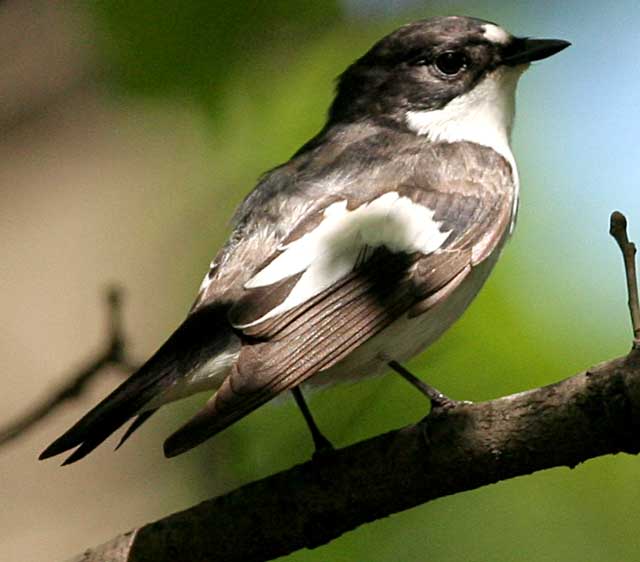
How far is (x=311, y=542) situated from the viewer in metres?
3.10

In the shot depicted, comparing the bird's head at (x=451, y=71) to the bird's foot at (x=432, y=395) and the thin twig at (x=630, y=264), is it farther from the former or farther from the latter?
the thin twig at (x=630, y=264)

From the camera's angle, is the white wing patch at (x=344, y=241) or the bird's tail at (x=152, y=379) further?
the white wing patch at (x=344, y=241)

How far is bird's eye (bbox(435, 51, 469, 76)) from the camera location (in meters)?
4.28

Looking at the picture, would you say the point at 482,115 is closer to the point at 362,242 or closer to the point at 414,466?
the point at 362,242

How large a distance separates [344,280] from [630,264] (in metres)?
0.89

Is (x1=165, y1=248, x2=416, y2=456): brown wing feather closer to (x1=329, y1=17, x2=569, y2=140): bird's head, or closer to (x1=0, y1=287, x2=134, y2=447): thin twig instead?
(x1=0, y1=287, x2=134, y2=447): thin twig

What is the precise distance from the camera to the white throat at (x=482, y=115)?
13.9 ft

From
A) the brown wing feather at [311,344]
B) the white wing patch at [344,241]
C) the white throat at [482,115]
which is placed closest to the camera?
the brown wing feather at [311,344]

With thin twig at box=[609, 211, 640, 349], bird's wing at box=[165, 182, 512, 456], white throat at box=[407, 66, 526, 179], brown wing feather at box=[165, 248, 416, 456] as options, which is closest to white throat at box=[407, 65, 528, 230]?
white throat at box=[407, 66, 526, 179]

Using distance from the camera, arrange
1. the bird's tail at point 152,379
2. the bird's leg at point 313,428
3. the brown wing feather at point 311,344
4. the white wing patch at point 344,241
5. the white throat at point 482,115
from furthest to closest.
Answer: the white throat at point 482,115 → the bird's leg at point 313,428 → the white wing patch at point 344,241 → the bird's tail at point 152,379 → the brown wing feather at point 311,344

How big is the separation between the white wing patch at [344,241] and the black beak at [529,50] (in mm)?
760

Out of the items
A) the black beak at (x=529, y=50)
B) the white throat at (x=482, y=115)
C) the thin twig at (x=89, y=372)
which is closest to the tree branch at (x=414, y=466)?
the thin twig at (x=89, y=372)

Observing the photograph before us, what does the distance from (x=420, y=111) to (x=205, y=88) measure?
0.87m

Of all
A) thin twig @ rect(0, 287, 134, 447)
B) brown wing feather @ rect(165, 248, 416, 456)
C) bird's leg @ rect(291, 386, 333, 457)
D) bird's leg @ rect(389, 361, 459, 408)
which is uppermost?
thin twig @ rect(0, 287, 134, 447)
